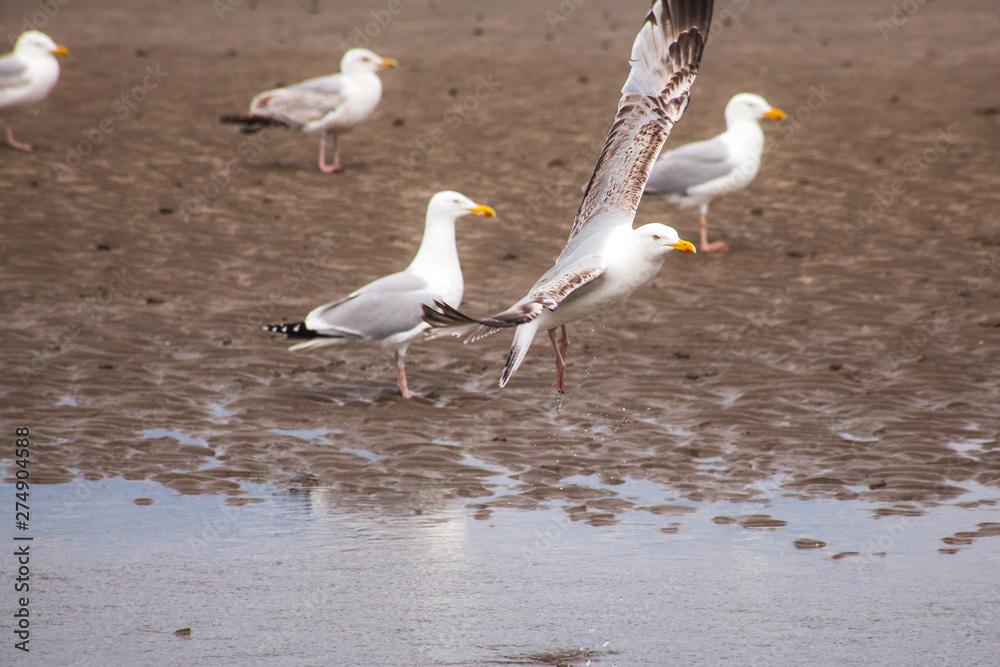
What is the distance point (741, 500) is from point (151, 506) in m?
3.53

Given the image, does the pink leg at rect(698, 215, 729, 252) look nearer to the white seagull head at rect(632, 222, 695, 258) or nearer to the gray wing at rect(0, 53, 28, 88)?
the white seagull head at rect(632, 222, 695, 258)

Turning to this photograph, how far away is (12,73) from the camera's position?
53.0 ft

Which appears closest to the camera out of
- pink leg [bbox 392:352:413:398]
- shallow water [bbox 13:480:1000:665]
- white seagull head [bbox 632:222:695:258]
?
Answer: shallow water [bbox 13:480:1000:665]

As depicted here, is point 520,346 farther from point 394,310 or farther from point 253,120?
point 253,120

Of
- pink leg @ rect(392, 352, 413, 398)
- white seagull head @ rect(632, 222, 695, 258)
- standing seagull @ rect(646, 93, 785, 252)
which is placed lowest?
pink leg @ rect(392, 352, 413, 398)

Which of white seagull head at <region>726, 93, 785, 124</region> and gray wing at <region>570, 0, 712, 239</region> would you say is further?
white seagull head at <region>726, 93, 785, 124</region>

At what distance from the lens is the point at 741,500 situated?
7.81 metres

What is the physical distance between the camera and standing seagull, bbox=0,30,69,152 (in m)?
16.1

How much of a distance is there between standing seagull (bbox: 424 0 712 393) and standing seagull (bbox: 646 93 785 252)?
13.5 feet

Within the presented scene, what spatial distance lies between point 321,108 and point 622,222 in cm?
855

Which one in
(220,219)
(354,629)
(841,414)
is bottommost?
(354,629)

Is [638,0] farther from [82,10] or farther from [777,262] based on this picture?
[777,262]

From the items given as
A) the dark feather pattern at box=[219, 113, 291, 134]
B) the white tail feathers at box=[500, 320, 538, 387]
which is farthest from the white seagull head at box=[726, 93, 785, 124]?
the white tail feathers at box=[500, 320, 538, 387]

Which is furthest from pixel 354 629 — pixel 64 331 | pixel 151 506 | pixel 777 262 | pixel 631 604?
pixel 777 262
